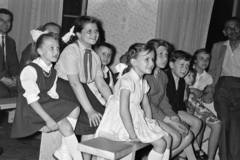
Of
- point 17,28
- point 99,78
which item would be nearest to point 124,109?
point 99,78

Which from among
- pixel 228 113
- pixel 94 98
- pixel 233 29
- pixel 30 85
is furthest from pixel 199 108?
pixel 30 85

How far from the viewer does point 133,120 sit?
2.46m

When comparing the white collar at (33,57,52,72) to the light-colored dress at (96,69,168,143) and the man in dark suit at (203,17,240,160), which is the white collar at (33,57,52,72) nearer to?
the light-colored dress at (96,69,168,143)

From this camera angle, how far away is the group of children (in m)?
2.43

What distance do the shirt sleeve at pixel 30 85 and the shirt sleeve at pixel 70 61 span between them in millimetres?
293

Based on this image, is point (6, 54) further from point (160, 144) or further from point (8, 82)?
point (160, 144)

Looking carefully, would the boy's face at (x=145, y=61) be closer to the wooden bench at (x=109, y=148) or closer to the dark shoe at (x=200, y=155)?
the wooden bench at (x=109, y=148)

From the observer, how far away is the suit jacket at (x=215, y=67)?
3778 millimetres

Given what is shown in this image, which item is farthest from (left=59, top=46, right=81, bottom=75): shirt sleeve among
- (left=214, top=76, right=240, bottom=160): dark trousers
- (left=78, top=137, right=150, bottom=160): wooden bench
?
(left=214, top=76, right=240, bottom=160): dark trousers

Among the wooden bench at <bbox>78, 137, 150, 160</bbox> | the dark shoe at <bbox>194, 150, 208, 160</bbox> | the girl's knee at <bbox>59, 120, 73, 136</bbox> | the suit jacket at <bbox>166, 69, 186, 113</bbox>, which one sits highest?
the suit jacket at <bbox>166, 69, 186, 113</bbox>

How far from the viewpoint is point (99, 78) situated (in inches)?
113

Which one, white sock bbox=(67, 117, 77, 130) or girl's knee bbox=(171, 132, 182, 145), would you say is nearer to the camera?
white sock bbox=(67, 117, 77, 130)

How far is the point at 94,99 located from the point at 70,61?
41 centimetres

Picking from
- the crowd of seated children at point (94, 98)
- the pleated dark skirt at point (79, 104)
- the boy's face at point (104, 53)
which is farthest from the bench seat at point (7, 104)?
the boy's face at point (104, 53)
